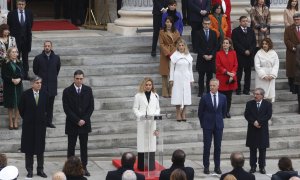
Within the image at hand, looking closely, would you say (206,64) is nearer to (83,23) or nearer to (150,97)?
(150,97)

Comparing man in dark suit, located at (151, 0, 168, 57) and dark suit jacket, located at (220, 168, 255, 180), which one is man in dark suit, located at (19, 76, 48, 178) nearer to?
dark suit jacket, located at (220, 168, 255, 180)

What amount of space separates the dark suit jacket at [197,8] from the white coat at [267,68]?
2.25m

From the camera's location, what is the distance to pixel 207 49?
22281 millimetres

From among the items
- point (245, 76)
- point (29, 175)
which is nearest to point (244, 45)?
point (245, 76)

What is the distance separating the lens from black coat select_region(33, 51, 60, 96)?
68.1 feet

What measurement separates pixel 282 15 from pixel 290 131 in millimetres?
5638

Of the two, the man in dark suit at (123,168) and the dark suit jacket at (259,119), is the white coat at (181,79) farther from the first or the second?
the man in dark suit at (123,168)

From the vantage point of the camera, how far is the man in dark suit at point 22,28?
2214 centimetres

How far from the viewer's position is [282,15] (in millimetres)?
26812

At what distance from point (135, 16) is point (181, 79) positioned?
4537 mm

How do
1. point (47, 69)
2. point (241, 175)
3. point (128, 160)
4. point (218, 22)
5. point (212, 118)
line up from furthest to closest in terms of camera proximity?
point (218, 22) → point (47, 69) → point (212, 118) → point (241, 175) → point (128, 160)

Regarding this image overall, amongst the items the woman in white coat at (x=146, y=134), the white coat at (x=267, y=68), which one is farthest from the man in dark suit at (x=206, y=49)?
the woman in white coat at (x=146, y=134)

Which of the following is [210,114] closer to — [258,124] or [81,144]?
[258,124]

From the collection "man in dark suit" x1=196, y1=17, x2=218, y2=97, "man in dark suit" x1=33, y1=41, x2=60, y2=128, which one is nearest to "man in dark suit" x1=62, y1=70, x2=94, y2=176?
"man in dark suit" x1=33, y1=41, x2=60, y2=128
